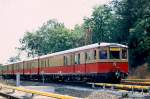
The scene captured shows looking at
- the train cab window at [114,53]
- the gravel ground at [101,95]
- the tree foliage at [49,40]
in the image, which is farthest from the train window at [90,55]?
the tree foliage at [49,40]

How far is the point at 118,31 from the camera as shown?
57188 mm

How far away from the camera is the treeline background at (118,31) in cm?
4919

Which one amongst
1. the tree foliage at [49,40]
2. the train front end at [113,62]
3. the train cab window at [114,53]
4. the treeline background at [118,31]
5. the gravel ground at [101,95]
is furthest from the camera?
the tree foliage at [49,40]

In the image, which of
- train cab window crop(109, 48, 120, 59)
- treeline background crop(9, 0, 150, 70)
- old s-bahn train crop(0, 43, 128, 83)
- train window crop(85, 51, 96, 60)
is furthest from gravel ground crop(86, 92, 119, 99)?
treeline background crop(9, 0, 150, 70)

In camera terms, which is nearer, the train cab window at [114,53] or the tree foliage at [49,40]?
the train cab window at [114,53]

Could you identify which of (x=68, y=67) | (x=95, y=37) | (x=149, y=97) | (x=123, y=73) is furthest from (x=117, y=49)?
(x=95, y=37)

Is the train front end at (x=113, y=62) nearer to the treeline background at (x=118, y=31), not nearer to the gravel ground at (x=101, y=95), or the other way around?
the gravel ground at (x=101, y=95)

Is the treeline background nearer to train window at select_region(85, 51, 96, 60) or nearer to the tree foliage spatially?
the tree foliage

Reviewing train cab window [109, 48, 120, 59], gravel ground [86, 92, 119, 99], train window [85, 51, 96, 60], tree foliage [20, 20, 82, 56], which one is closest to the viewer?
gravel ground [86, 92, 119, 99]

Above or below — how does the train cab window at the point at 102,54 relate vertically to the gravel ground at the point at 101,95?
above

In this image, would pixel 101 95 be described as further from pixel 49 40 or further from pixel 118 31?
pixel 49 40

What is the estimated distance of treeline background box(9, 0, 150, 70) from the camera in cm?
4919

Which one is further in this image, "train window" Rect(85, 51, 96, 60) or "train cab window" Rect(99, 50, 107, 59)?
"train window" Rect(85, 51, 96, 60)

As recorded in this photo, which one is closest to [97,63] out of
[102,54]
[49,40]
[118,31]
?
[102,54]
